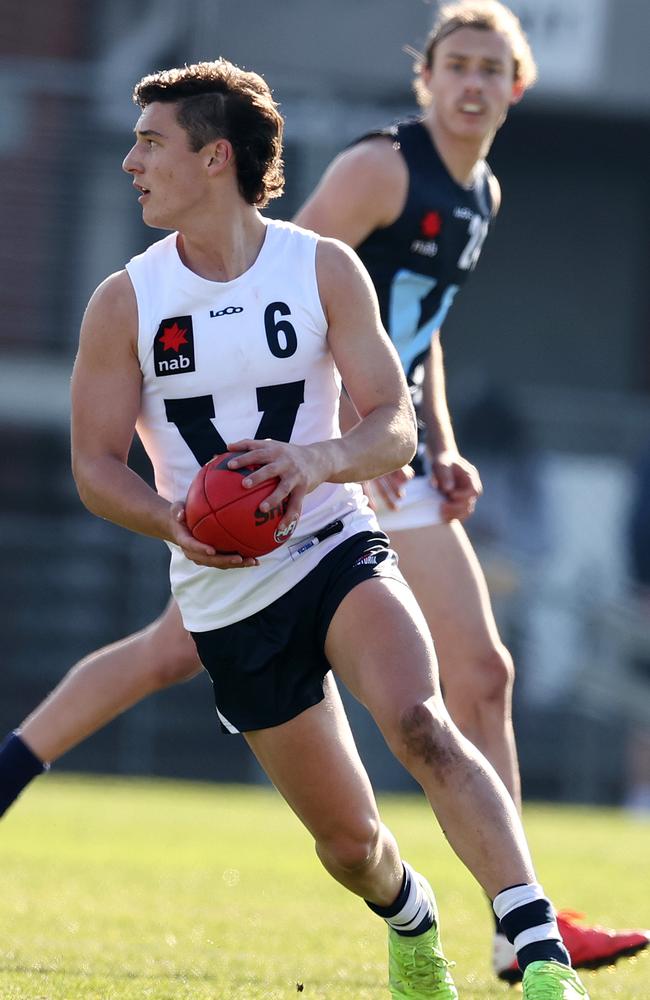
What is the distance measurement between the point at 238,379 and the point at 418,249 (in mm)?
1442

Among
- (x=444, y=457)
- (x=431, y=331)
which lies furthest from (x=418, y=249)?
(x=444, y=457)

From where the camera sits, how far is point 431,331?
581cm

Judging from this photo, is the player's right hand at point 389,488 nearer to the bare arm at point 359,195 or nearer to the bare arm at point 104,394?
the bare arm at point 359,195

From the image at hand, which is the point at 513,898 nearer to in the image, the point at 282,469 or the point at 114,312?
the point at 282,469

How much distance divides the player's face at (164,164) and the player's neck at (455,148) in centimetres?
146

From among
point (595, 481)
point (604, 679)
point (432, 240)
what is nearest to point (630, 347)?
point (595, 481)

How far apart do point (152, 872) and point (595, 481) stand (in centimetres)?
966

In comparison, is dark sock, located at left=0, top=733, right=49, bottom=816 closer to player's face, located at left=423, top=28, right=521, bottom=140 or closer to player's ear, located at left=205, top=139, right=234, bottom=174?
player's ear, located at left=205, top=139, right=234, bottom=174

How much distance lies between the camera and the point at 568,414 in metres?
18.3

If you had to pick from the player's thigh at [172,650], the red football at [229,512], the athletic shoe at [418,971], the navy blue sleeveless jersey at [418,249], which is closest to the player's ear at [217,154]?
the red football at [229,512]

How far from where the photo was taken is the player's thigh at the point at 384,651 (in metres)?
4.12

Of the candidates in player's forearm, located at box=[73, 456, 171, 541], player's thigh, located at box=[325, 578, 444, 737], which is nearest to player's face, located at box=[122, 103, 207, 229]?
player's forearm, located at box=[73, 456, 171, 541]

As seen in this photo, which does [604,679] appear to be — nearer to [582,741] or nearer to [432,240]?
[582,741]

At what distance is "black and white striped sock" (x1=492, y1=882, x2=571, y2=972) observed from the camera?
389 centimetres
